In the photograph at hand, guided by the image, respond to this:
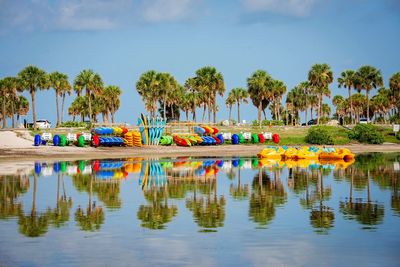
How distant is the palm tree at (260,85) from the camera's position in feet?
384

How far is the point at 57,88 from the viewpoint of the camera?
117125mm

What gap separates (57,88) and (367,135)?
54.9 metres

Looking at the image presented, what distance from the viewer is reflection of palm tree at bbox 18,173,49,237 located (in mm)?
21000

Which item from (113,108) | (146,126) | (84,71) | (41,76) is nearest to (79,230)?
(146,126)

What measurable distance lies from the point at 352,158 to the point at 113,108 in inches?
3175

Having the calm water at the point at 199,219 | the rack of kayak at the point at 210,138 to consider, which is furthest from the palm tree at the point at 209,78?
the calm water at the point at 199,219

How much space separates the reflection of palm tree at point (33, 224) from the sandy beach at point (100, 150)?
113 feet

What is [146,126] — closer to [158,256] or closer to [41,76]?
[41,76]

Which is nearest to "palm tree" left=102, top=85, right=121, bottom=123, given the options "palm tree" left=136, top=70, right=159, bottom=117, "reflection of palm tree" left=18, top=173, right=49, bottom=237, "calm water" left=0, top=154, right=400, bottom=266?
"palm tree" left=136, top=70, right=159, bottom=117

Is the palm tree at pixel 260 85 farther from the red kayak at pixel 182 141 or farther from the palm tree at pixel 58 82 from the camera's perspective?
the red kayak at pixel 182 141

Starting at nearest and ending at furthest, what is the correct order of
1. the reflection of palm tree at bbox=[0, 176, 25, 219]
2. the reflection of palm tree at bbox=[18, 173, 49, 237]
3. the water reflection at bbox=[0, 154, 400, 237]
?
the reflection of palm tree at bbox=[18, 173, 49, 237] < the water reflection at bbox=[0, 154, 400, 237] < the reflection of palm tree at bbox=[0, 176, 25, 219]

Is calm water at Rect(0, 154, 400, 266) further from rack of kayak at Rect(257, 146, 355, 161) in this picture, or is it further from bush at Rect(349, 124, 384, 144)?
bush at Rect(349, 124, 384, 144)

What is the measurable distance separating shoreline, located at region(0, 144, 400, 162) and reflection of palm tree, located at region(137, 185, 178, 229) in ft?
107

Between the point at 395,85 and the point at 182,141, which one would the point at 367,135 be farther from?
→ the point at 395,85
